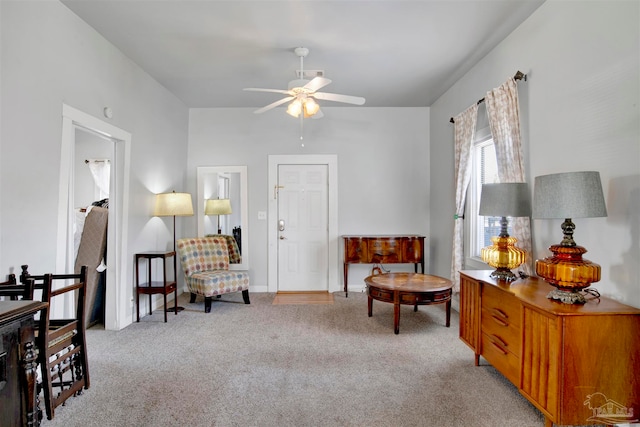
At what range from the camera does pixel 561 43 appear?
230cm

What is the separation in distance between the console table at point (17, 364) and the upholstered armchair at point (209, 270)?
2.54 metres

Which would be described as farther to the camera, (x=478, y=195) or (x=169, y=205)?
(x=169, y=205)

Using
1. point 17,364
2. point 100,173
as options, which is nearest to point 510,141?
point 17,364

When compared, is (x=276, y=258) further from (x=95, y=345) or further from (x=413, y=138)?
(x=413, y=138)

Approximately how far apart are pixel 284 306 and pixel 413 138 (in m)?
3.20

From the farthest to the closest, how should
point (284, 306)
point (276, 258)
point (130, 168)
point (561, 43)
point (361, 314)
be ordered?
point (276, 258) → point (284, 306) → point (361, 314) → point (130, 168) → point (561, 43)

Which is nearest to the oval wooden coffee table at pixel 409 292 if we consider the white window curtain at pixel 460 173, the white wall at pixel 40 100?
the white window curtain at pixel 460 173

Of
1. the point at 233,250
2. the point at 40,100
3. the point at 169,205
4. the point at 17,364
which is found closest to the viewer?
the point at 17,364

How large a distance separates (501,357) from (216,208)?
4083 millimetres

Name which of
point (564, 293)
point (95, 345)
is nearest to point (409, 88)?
point (564, 293)

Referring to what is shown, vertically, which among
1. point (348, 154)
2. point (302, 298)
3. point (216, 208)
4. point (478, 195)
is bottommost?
point (302, 298)

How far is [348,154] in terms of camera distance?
4996 mm

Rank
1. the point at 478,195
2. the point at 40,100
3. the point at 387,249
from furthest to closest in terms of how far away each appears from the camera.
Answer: the point at 387,249 → the point at 478,195 → the point at 40,100

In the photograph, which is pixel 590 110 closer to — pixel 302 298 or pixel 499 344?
pixel 499 344
